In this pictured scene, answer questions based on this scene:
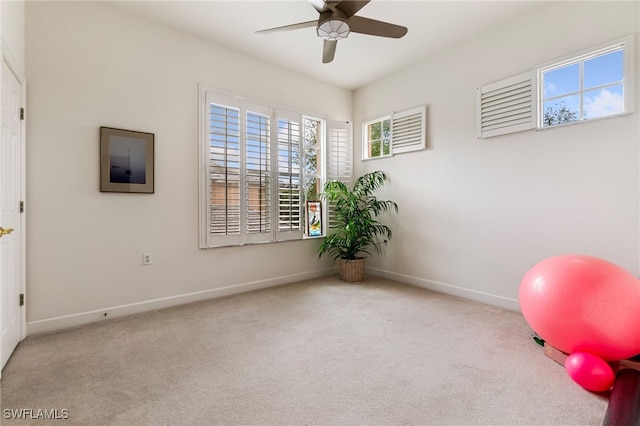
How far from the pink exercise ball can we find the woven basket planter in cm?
251

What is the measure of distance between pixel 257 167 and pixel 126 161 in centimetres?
144

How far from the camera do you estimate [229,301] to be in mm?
3521

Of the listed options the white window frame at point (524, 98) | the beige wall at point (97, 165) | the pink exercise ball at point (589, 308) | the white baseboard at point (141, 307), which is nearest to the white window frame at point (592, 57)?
the white window frame at point (524, 98)

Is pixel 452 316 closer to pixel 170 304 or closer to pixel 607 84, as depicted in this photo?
pixel 607 84

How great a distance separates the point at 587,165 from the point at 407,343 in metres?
2.24

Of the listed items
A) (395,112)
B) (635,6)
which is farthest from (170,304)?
(635,6)

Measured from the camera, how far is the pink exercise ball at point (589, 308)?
1.77 m

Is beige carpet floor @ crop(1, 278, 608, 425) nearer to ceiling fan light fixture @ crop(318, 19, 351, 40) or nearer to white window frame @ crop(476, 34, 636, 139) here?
white window frame @ crop(476, 34, 636, 139)

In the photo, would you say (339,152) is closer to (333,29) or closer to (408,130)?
(408,130)

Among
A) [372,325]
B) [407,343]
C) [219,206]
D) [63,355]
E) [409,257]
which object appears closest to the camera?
[63,355]

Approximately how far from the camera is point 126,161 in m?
3.04

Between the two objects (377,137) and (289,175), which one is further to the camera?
(377,137)

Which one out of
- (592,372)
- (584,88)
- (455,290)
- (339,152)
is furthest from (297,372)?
(339,152)
